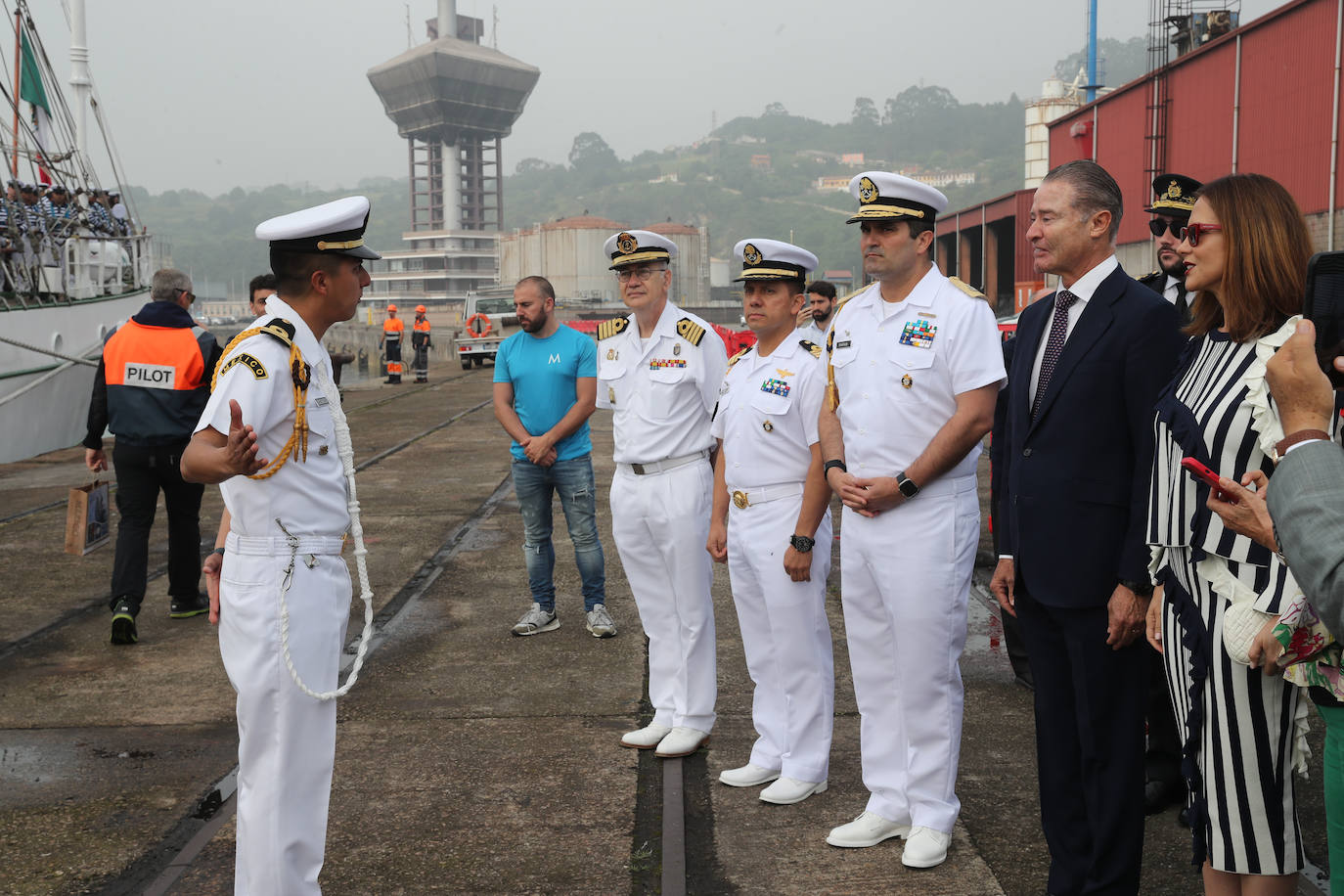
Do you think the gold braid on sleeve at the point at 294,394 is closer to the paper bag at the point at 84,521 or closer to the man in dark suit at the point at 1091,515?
the man in dark suit at the point at 1091,515

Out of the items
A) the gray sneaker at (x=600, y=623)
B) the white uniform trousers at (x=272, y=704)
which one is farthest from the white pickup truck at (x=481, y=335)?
the white uniform trousers at (x=272, y=704)

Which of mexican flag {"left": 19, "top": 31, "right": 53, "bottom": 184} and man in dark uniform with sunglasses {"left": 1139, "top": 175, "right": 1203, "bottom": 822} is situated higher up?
mexican flag {"left": 19, "top": 31, "right": 53, "bottom": 184}

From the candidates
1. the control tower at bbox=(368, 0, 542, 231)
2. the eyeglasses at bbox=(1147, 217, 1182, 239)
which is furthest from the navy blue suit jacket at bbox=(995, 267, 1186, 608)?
the control tower at bbox=(368, 0, 542, 231)

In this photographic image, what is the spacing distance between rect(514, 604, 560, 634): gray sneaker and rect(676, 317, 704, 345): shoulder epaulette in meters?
2.30

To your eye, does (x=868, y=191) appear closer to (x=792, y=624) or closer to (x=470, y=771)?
(x=792, y=624)

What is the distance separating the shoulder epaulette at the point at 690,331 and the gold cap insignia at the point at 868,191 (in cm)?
122

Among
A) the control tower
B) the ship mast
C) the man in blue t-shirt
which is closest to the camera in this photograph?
the man in blue t-shirt

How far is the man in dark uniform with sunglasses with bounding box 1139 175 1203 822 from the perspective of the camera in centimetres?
400

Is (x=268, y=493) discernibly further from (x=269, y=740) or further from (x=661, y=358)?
(x=661, y=358)

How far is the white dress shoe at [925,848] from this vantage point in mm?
3496

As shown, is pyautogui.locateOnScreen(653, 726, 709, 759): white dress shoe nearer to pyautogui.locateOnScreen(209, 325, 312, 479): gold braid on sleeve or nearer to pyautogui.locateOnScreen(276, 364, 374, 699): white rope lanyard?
pyautogui.locateOnScreen(276, 364, 374, 699): white rope lanyard

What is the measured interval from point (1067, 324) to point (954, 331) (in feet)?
1.25

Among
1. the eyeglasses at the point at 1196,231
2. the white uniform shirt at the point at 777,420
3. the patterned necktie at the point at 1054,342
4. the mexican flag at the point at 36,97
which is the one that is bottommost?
the white uniform shirt at the point at 777,420

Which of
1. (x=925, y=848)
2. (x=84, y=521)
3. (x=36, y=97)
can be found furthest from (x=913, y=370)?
(x=36, y=97)
